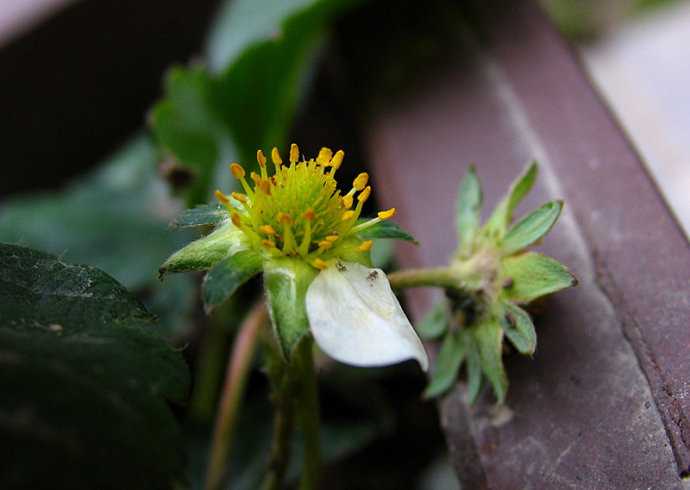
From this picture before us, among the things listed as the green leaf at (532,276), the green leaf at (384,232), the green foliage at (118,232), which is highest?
the green foliage at (118,232)

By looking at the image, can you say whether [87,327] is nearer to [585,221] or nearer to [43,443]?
[43,443]

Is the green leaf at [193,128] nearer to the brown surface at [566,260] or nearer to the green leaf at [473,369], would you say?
the brown surface at [566,260]

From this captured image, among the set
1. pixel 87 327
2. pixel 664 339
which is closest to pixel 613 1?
pixel 664 339

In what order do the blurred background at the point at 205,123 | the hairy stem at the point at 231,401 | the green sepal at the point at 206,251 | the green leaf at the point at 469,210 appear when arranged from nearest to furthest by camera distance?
the green sepal at the point at 206,251
the green leaf at the point at 469,210
the hairy stem at the point at 231,401
the blurred background at the point at 205,123

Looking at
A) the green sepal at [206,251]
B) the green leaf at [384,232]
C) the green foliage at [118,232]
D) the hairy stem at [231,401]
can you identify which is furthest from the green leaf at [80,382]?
the green foliage at [118,232]

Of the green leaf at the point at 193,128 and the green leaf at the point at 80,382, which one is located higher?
the green leaf at the point at 193,128

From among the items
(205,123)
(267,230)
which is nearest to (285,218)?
(267,230)

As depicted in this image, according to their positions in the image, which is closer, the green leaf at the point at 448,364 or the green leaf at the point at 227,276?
the green leaf at the point at 227,276
